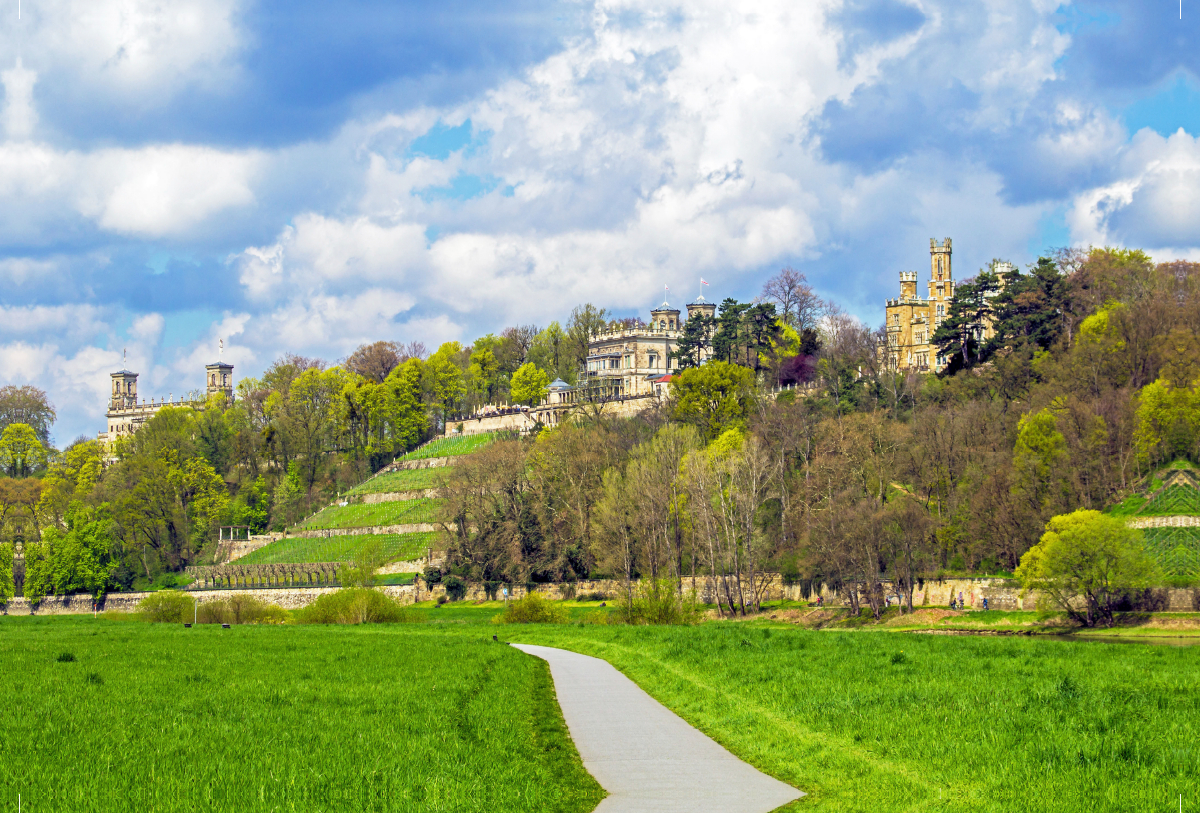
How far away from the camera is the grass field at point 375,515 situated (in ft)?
324

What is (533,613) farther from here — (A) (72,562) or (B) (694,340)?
(B) (694,340)

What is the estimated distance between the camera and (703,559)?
6544 centimetres

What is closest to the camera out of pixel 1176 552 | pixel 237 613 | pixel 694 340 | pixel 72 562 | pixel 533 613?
pixel 1176 552

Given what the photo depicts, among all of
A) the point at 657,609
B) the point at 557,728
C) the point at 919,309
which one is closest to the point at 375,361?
the point at 919,309

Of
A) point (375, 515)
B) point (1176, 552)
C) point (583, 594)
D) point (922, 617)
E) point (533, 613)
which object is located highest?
point (375, 515)

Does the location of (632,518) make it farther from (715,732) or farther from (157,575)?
(157,575)

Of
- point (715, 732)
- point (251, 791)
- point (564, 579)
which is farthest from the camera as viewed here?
point (564, 579)

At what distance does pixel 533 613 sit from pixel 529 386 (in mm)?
86212

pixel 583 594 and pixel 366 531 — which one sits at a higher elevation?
pixel 366 531

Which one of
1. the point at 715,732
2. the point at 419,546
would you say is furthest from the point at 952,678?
the point at 419,546

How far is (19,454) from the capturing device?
150125mm

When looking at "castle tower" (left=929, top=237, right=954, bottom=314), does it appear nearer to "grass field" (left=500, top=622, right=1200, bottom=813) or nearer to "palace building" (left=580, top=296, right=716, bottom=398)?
"palace building" (left=580, top=296, right=716, bottom=398)

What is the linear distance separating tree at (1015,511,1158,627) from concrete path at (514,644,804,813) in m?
30.7

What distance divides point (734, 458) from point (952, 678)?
44.3 metres
